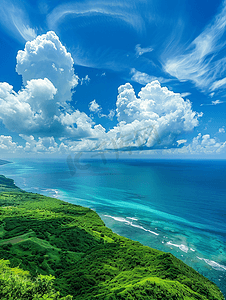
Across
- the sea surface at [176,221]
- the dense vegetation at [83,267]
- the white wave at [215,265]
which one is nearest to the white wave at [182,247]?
the sea surface at [176,221]

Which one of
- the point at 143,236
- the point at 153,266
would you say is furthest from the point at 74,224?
the point at 153,266

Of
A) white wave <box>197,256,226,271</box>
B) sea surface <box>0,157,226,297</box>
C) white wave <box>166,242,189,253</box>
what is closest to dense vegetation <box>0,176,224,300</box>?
white wave <box>197,256,226,271</box>

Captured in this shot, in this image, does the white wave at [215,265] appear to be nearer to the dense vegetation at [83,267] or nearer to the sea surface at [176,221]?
the sea surface at [176,221]

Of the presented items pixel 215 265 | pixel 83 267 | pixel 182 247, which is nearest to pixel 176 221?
pixel 182 247

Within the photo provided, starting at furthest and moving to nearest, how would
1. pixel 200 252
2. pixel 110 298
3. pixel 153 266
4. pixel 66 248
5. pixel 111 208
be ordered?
pixel 111 208
pixel 200 252
pixel 66 248
pixel 153 266
pixel 110 298

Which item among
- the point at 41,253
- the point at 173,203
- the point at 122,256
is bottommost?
the point at 173,203

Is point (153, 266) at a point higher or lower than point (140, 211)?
higher

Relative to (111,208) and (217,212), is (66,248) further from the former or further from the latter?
(217,212)

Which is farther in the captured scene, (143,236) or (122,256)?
(143,236)

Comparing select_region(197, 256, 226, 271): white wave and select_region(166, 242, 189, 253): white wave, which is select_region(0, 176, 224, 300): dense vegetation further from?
select_region(166, 242, 189, 253): white wave

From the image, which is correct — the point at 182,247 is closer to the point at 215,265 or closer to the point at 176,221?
the point at 215,265
